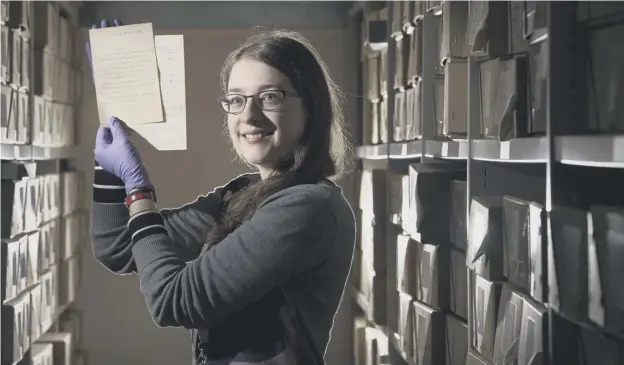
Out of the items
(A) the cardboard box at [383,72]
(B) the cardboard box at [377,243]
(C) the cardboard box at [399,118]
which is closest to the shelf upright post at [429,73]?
(C) the cardboard box at [399,118]

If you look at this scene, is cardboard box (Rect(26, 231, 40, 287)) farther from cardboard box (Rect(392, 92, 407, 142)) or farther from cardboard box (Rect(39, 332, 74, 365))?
cardboard box (Rect(392, 92, 407, 142))

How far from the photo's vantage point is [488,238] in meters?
1.64

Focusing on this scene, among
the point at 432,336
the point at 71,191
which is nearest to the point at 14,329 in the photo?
the point at 71,191

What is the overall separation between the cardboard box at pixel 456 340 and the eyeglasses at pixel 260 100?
1.10 meters

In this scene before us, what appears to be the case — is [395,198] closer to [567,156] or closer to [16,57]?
[16,57]

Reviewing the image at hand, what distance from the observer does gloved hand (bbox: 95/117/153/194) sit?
138 centimetres

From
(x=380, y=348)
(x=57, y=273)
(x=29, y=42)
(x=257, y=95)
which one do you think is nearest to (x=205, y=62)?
(x=29, y=42)

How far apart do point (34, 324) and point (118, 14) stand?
4.25ft

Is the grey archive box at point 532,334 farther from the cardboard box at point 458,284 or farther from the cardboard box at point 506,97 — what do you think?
the cardboard box at point 458,284

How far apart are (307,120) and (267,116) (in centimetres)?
7

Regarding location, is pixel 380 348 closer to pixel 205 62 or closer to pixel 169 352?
pixel 169 352

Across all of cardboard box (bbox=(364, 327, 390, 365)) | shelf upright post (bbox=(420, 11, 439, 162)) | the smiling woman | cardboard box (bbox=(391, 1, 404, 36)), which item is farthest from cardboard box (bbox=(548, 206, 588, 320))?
cardboard box (bbox=(364, 327, 390, 365))

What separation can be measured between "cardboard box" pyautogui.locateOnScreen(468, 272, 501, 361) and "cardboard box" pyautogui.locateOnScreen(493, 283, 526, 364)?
4 cm

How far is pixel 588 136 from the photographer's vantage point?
1.24 meters
